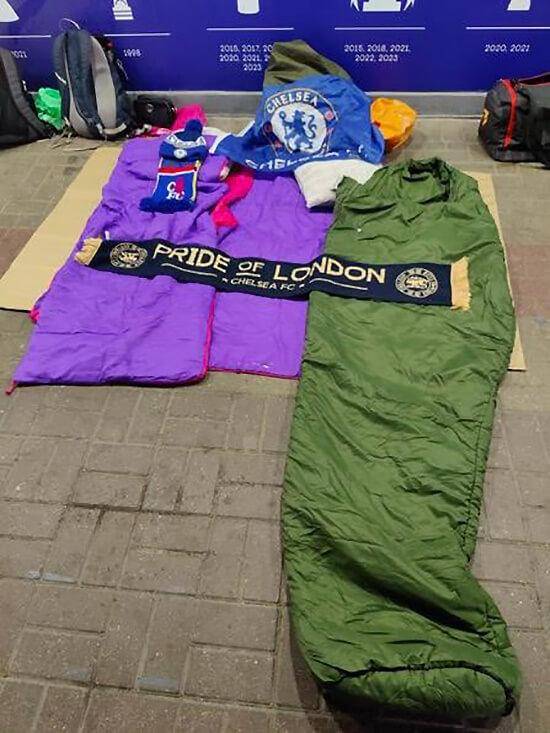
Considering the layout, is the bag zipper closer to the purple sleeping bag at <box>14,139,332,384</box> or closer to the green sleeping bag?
the green sleeping bag

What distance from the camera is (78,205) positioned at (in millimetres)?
3420

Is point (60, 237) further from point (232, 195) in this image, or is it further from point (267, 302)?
point (267, 302)

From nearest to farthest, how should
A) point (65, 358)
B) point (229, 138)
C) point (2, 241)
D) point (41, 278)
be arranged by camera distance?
point (65, 358), point (41, 278), point (2, 241), point (229, 138)

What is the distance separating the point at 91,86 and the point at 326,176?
173cm

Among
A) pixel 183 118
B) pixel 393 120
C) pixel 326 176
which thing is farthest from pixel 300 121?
pixel 183 118

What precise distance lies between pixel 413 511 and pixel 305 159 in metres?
2.20

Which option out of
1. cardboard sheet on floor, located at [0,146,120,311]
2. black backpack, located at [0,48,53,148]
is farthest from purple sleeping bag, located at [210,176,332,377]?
black backpack, located at [0,48,53,148]

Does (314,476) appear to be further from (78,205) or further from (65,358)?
(78,205)

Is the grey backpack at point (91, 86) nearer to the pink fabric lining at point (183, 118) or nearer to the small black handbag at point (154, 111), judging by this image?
the small black handbag at point (154, 111)

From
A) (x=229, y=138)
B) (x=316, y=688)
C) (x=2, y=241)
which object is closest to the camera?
(x=316, y=688)

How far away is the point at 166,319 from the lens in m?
2.66

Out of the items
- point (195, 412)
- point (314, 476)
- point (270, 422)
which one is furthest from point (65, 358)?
point (314, 476)

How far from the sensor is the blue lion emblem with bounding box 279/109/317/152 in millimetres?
3404

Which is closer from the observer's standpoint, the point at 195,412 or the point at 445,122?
the point at 195,412
